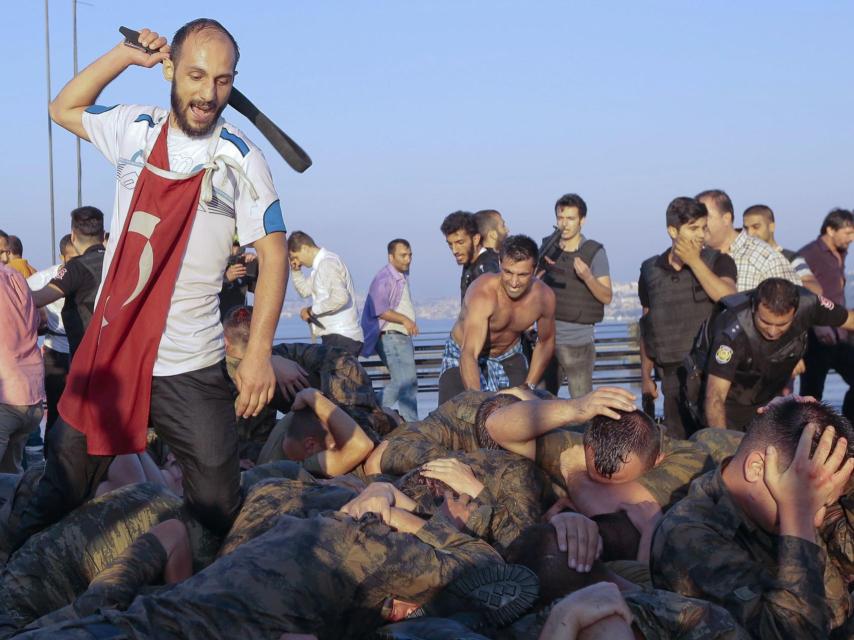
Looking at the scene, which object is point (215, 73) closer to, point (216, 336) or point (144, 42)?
point (144, 42)

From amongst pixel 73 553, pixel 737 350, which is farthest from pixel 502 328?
pixel 73 553

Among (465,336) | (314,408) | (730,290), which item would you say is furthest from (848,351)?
(314,408)

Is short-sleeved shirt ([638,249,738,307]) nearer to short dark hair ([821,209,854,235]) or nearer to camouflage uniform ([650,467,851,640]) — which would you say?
short dark hair ([821,209,854,235])

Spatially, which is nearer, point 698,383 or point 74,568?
point 74,568

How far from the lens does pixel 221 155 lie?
3883 mm

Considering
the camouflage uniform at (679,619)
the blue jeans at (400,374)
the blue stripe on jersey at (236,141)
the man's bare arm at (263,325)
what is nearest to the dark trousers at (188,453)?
the man's bare arm at (263,325)

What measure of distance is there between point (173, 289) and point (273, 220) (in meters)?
0.44

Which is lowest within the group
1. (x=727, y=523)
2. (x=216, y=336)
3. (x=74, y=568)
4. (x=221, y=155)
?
(x=74, y=568)

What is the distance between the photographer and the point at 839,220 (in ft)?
31.0

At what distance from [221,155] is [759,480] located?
82.7 inches

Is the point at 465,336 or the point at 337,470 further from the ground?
the point at 465,336

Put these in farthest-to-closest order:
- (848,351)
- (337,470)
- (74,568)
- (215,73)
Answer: (848,351) < (337,470) < (74,568) < (215,73)

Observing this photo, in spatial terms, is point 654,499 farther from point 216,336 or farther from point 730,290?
point 730,290

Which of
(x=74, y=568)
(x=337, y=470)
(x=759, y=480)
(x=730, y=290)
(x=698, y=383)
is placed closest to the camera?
(x=759, y=480)
